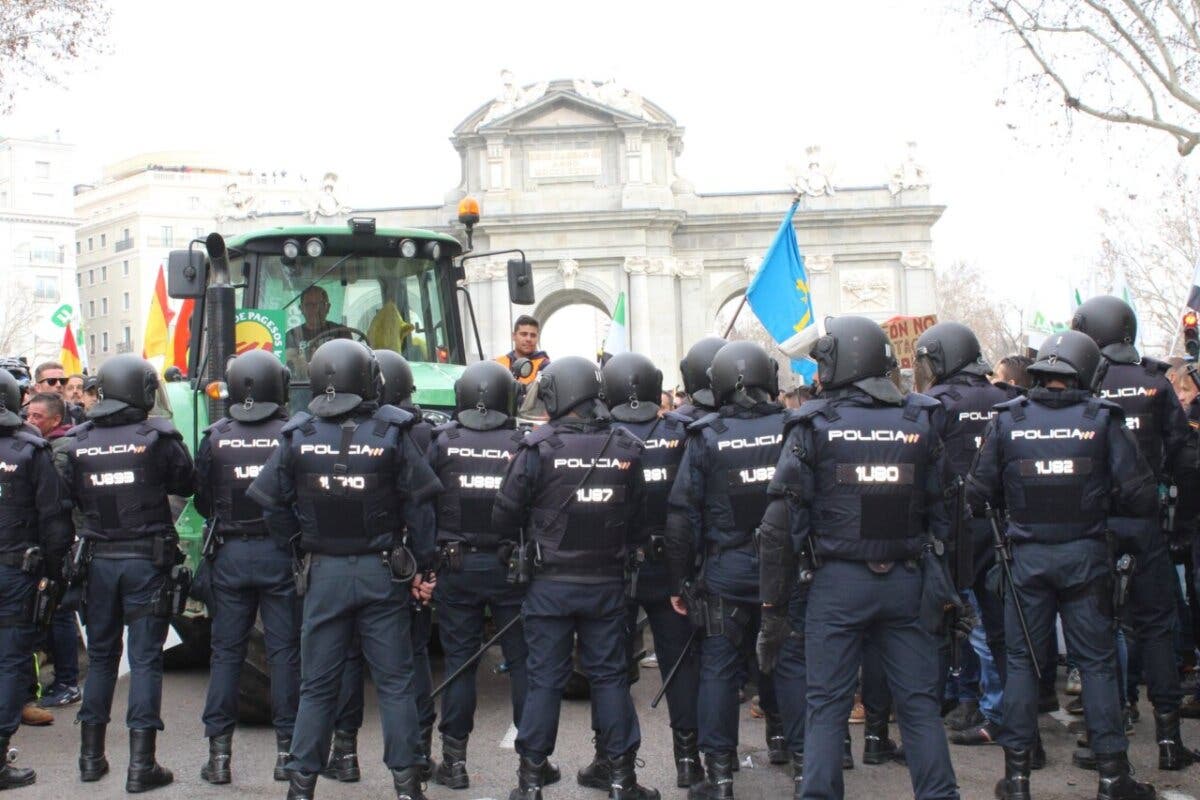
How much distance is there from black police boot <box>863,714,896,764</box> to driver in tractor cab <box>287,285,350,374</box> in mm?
4378

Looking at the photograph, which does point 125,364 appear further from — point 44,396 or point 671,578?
point 671,578

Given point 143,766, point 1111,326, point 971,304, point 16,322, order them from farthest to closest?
point 971,304
point 16,322
point 1111,326
point 143,766

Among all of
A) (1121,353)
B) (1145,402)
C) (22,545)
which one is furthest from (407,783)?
(1121,353)

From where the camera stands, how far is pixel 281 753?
7309 millimetres

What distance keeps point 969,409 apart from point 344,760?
4082 mm

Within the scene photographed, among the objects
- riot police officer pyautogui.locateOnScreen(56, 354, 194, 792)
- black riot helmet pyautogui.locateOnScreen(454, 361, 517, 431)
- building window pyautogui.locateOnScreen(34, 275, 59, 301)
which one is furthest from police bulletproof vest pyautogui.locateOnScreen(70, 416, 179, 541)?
building window pyautogui.locateOnScreen(34, 275, 59, 301)

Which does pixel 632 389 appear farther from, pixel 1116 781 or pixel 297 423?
pixel 1116 781

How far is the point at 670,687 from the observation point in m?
7.16

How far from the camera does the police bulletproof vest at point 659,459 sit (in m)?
7.43

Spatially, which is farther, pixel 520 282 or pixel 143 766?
pixel 520 282

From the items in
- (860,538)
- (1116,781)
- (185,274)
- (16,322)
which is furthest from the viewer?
(16,322)

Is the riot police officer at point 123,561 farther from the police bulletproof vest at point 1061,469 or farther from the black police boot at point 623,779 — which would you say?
the police bulletproof vest at point 1061,469

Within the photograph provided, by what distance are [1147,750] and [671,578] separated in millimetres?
2934

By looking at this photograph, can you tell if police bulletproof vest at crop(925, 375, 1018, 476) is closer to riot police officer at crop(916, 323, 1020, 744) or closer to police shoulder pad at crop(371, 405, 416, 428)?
riot police officer at crop(916, 323, 1020, 744)
